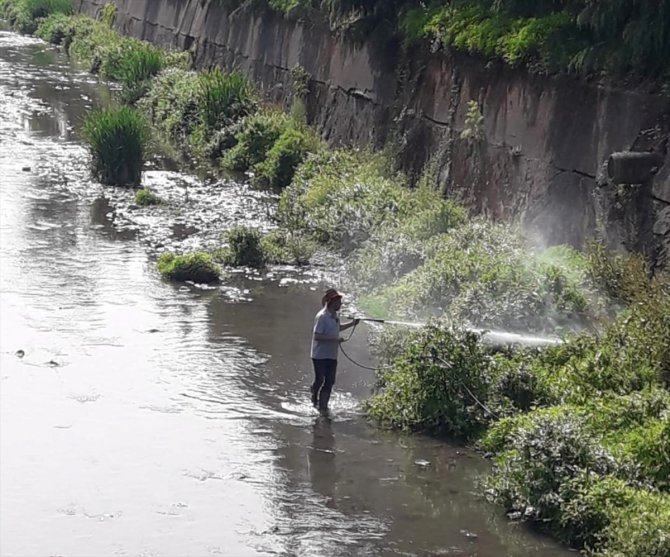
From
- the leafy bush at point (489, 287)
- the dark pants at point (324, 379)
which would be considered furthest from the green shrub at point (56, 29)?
the dark pants at point (324, 379)

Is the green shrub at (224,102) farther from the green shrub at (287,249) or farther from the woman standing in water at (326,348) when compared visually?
the woman standing in water at (326,348)

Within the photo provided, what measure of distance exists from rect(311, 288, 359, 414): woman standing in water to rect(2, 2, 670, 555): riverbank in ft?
1.74

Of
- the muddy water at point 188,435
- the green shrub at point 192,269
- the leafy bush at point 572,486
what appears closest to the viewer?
the leafy bush at point 572,486

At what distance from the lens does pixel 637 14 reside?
14742 mm

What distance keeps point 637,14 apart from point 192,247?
821 cm

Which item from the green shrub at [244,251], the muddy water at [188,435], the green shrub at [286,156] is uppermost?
the green shrub at [286,156]

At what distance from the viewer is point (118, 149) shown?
2492cm

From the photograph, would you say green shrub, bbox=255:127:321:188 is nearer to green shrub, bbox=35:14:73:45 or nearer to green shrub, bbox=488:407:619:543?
green shrub, bbox=488:407:619:543

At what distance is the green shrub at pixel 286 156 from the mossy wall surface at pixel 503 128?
591 millimetres

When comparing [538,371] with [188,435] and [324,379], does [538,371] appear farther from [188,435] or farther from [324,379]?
[188,435]

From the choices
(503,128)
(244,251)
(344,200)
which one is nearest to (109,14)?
(344,200)

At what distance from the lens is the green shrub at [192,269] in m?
18.0

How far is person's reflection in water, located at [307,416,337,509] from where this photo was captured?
1112 cm

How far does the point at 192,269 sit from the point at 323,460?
6.80 meters
